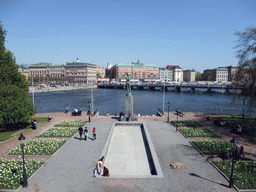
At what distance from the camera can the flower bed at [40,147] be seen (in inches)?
610

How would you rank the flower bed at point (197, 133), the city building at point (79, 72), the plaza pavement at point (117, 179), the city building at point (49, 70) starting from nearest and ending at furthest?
the plaza pavement at point (117, 179)
the flower bed at point (197, 133)
the city building at point (79, 72)
the city building at point (49, 70)

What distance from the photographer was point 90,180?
11539mm

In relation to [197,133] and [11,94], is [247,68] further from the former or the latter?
[11,94]

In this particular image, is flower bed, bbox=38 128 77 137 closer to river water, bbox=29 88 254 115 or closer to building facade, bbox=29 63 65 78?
river water, bbox=29 88 254 115

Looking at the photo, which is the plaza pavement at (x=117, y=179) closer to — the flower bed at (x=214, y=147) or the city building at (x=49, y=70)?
the flower bed at (x=214, y=147)

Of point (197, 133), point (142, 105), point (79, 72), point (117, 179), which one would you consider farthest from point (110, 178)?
point (79, 72)

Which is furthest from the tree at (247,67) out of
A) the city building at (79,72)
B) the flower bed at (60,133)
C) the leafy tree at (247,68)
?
the city building at (79,72)

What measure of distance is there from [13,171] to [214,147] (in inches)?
618

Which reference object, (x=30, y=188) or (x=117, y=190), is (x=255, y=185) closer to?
(x=117, y=190)

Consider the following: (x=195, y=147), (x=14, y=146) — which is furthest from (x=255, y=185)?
(x=14, y=146)

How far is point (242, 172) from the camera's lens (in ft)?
41.3

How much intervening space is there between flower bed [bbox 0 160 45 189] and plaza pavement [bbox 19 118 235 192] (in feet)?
1.73

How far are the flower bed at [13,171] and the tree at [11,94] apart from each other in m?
7.92

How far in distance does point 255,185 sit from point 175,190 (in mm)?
4814
